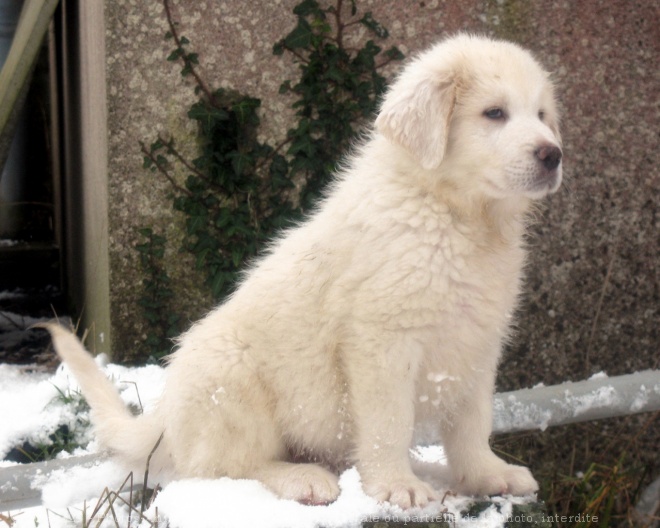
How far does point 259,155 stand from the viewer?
479 centimetres

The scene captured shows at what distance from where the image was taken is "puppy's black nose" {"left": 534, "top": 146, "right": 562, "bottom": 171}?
2602mm

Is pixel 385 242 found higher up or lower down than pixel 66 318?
higher up

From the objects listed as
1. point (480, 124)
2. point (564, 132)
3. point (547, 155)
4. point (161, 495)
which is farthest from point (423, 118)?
point (564, 132)

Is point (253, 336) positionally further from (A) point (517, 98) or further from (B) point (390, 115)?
(A) point (517, 98)

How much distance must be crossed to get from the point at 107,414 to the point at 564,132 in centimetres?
327

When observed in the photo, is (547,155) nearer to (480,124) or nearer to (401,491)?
(480,124)

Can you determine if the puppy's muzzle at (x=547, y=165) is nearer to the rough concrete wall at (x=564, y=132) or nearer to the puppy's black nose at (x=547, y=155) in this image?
the puppy's black nose at (x=547, y=155)

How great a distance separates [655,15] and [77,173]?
13.4 ft

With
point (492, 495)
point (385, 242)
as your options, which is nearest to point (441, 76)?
point (385, 242)

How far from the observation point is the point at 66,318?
6578 mm

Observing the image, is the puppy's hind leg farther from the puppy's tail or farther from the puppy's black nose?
the puppy's black nose

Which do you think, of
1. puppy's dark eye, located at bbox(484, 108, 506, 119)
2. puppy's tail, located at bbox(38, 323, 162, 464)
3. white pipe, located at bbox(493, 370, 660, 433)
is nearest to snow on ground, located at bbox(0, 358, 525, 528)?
puppy's tail, located at bbox(38, 323, 162, 464)

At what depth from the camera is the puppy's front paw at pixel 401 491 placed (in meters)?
2.56

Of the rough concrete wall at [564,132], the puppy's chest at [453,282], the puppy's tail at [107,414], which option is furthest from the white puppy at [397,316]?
the rough concrete wall at [564,132]
